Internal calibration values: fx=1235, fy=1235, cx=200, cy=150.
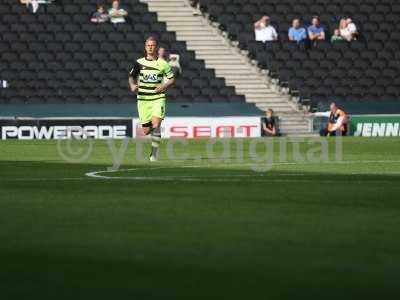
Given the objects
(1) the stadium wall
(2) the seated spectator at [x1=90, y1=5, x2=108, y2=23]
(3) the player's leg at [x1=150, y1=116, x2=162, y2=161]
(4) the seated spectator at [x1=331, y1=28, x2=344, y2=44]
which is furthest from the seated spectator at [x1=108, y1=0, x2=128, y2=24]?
(3) the player's leg at [x1=150, y1=116, x2=162, y2=161]

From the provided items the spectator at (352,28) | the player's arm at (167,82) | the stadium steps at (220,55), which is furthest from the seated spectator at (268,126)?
the player's arm at (167,82)

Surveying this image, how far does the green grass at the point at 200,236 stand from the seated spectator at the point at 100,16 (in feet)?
82.3

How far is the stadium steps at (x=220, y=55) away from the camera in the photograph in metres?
41.8

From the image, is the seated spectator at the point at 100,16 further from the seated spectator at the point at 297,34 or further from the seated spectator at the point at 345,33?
the seated spectator at the point at 345,33

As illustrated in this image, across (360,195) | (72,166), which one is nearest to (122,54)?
(72,166)

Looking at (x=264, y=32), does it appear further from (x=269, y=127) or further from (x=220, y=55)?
(x=269, y=127)

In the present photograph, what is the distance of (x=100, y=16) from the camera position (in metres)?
41.8

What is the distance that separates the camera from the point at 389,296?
20.9 feet

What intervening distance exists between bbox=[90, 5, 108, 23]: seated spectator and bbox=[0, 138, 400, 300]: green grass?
82.3 feet

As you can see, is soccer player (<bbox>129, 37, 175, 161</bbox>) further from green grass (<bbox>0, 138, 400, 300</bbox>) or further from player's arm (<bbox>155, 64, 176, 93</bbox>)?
green grass (<bbox>0, 138, 400, 300</bbox>)

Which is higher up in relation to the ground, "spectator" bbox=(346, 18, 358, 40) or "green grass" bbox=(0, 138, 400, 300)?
"green grass" bbox=(0, 138, 400, 300)

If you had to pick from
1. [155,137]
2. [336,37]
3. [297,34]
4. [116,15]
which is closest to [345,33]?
[336,37]

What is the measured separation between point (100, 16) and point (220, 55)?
4468 millimetres

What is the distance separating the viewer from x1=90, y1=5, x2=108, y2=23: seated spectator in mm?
41781
